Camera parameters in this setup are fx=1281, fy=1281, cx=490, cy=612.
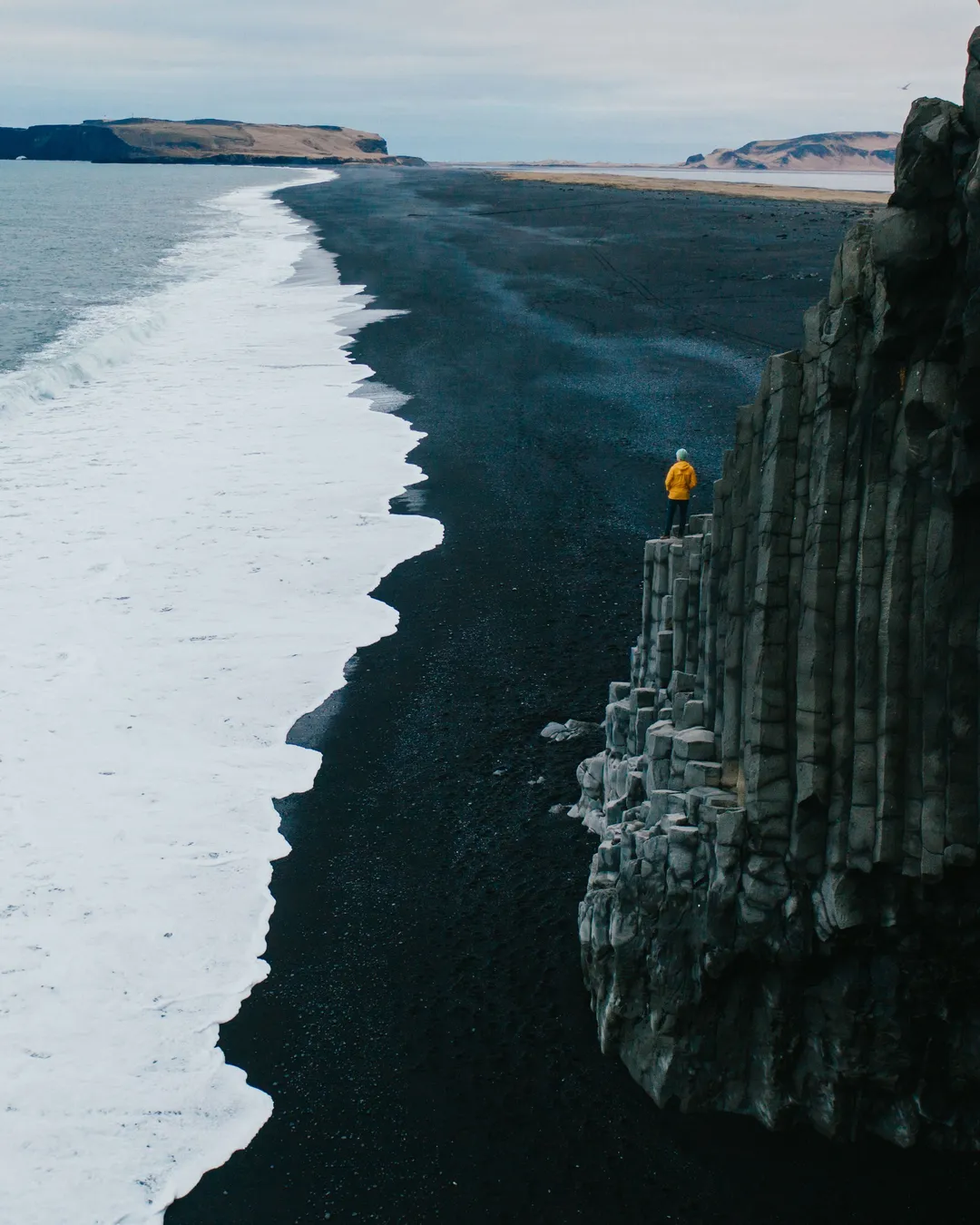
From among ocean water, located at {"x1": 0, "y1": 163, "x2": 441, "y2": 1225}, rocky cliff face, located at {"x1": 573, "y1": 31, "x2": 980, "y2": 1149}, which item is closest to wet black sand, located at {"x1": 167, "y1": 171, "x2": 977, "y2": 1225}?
ocean water, located at {"x1": 0, "y1": 163, "x2": 441, "y2": 1225}

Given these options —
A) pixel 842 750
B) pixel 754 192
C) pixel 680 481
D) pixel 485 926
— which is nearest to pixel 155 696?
pixel 485 926

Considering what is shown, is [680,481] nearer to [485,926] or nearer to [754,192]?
[485,926]

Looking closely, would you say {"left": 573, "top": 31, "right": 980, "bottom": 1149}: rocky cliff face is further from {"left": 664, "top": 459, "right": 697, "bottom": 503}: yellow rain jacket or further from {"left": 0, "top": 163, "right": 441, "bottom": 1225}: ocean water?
{"left": 664, "top": 459, "right": 697, "bottom": 503}: yellow rain jacket

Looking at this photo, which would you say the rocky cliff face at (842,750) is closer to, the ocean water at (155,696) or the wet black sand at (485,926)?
the wet black sand at (485,926)

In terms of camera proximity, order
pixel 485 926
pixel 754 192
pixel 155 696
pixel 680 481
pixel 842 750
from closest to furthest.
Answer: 1. pixel 842 750
2. pixel 485 926
3. pixel 680 481
4. pixel 155 696
5. pixel 754 192

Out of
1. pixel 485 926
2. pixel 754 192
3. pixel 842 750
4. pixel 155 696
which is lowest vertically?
pixel 485 926

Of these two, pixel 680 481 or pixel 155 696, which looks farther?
pixel 155 696
